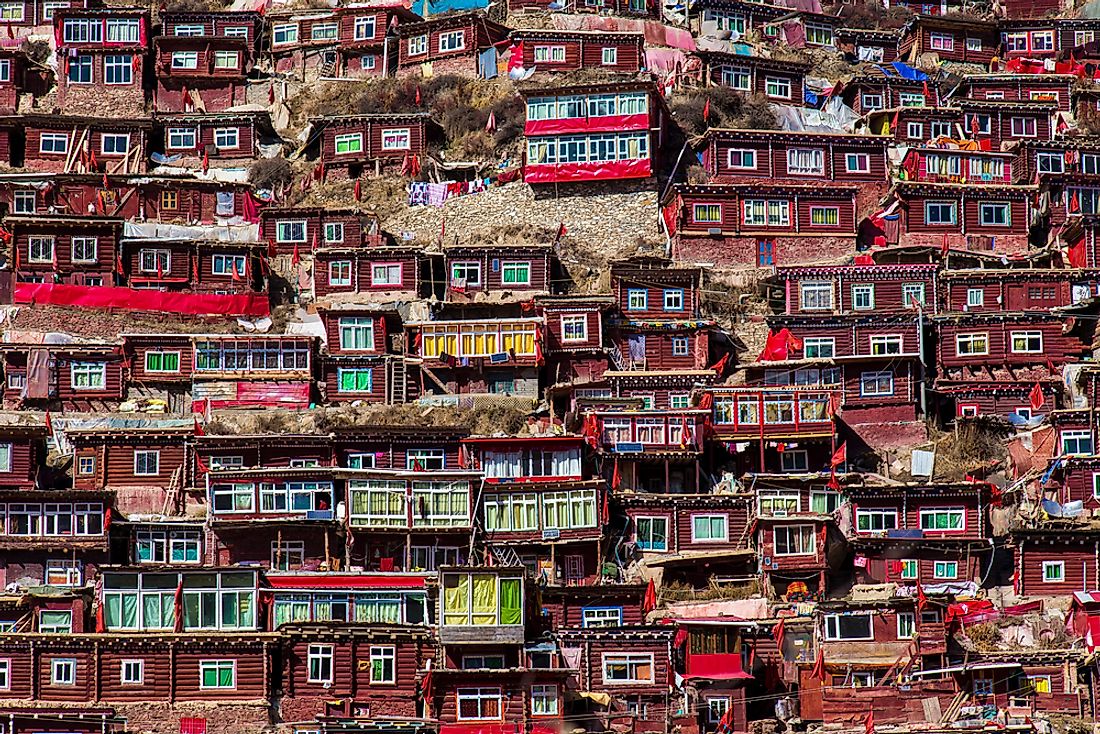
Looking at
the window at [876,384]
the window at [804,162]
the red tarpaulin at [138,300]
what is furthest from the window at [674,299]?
the red tarpaulin at [138,300]

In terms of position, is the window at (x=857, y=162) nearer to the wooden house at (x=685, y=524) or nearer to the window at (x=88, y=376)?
the wooden house at (x=685, y=524)

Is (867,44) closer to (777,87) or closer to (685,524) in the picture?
(777,87)

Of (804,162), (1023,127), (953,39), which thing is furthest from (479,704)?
(953,39)

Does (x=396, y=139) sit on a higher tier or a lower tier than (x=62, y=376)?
higher

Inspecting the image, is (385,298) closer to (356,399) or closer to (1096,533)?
(356,399)

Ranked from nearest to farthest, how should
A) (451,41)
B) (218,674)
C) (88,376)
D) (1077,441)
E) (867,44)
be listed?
(218,674) → (1077,441) → (88,376) → (451,41) → (867,44)

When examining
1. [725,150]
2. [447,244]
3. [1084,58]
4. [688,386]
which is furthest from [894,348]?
[1084,58]

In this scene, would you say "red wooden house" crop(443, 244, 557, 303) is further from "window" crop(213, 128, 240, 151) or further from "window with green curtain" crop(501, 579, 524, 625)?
"window with green curtain" crop(501, 579, 524, 625)
